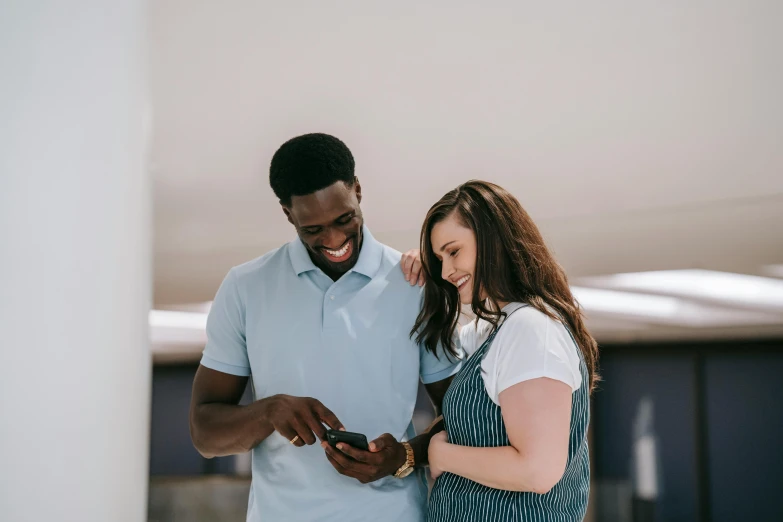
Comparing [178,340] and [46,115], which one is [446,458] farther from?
[178,340]

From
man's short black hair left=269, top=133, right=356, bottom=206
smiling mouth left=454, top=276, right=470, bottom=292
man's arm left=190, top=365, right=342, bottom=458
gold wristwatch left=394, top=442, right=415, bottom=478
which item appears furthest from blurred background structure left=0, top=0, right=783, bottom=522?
smiling mouth left=454, top=276, right=470, bottom=292

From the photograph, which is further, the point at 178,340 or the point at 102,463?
the point at 178,340

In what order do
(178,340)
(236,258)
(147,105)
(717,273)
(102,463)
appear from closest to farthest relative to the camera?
1. (102,463)
2. (147,105)
3. (717,273)
4. (236,258)
5. (178,340)

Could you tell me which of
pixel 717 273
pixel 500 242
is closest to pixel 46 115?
pixel 500 242

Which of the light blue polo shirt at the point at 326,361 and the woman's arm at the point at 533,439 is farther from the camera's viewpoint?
the light blue polo shirt at the point at 326,361

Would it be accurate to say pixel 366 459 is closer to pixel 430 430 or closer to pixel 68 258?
pixel 430 430

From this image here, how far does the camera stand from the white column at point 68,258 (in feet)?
3.90

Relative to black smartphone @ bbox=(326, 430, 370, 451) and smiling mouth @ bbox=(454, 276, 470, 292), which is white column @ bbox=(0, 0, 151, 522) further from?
smiling mouth @ bbox=(454, 276, 470, 292)

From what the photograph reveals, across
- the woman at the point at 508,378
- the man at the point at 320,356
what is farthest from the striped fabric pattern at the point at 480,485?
the man at the point at 320,356

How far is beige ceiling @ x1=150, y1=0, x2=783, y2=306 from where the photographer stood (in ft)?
9.87

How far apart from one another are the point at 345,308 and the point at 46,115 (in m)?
0.67

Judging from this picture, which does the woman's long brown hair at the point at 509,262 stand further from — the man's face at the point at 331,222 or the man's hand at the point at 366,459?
the man's hand at the point at 366,459

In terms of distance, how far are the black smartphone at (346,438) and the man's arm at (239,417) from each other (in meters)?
0.02

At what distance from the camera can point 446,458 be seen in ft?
4.77
